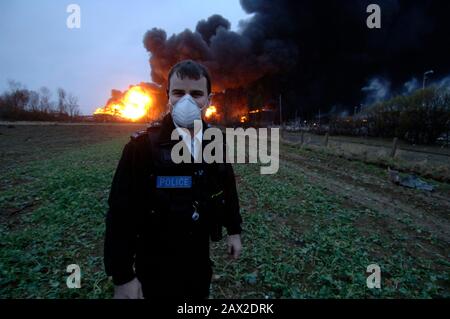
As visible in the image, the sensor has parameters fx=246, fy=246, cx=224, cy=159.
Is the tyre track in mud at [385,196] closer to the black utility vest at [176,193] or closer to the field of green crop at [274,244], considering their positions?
the field of green crop at [274,244]

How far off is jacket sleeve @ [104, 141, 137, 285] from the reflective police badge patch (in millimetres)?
169

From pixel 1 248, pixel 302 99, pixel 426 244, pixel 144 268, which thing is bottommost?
pixel 426 244

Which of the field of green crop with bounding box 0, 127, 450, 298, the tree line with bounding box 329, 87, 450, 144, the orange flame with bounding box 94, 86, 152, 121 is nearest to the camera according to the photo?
the field of green crop with bounding box 0, 127, 450, 298

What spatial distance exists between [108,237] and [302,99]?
7703 centimetres

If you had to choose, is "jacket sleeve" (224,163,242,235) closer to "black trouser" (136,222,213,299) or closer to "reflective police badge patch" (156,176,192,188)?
"black trouser" (136,222,213,299)

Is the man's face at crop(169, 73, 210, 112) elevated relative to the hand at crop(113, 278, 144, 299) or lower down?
elevated

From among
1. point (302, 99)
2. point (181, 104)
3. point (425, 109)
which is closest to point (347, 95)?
point (302, 99)

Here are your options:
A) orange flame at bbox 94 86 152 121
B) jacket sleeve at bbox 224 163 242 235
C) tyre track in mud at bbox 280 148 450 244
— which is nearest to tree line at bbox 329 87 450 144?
tyre track in mud at bbox 280 148 450 244

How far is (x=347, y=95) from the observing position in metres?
72.0

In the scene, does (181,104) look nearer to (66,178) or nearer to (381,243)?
(381,243)

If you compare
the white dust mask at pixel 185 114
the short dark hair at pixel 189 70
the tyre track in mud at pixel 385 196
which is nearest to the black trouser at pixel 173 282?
the white dust mask at pixel 185 114

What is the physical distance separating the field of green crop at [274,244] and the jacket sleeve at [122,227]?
245 centimetres

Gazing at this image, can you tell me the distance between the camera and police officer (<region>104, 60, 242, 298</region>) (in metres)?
1.52
